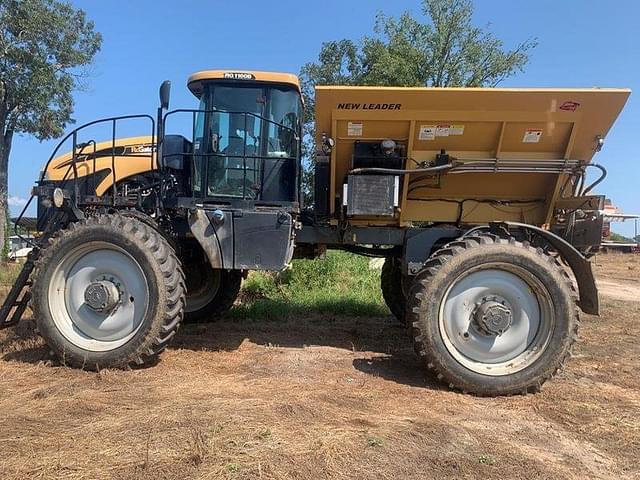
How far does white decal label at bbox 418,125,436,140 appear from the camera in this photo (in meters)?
5.21

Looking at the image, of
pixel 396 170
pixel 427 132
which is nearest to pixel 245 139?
pixel 396 170

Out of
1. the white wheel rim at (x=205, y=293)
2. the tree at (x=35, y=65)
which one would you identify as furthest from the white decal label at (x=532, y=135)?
the tree at (x=35, y=65)

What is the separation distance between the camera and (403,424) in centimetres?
384

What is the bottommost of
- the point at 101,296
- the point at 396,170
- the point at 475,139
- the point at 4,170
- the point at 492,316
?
the point at 101,296

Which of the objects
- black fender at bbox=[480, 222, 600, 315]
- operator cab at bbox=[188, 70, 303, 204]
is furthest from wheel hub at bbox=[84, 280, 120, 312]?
black fender at bbox=[480, 222, 600, 315]

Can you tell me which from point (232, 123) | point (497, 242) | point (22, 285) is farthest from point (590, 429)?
point (22, 285)

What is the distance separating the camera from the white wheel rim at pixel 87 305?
16.8 feet

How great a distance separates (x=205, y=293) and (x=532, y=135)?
4.34 metres

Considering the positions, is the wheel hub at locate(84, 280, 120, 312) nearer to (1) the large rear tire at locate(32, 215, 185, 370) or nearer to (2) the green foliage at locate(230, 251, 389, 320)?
(1) the large rear tire at locate(32, 215, 185, 370)

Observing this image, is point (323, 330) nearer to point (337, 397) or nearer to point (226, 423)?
point (337, 397)

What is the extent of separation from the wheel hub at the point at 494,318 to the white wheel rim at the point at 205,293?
140 inches

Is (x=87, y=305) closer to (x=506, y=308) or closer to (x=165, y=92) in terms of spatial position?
(x=165, y=92)

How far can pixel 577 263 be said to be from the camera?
5.16 meters

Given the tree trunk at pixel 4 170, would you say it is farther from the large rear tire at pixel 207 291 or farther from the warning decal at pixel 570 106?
the warning decal at pixel 570 106
